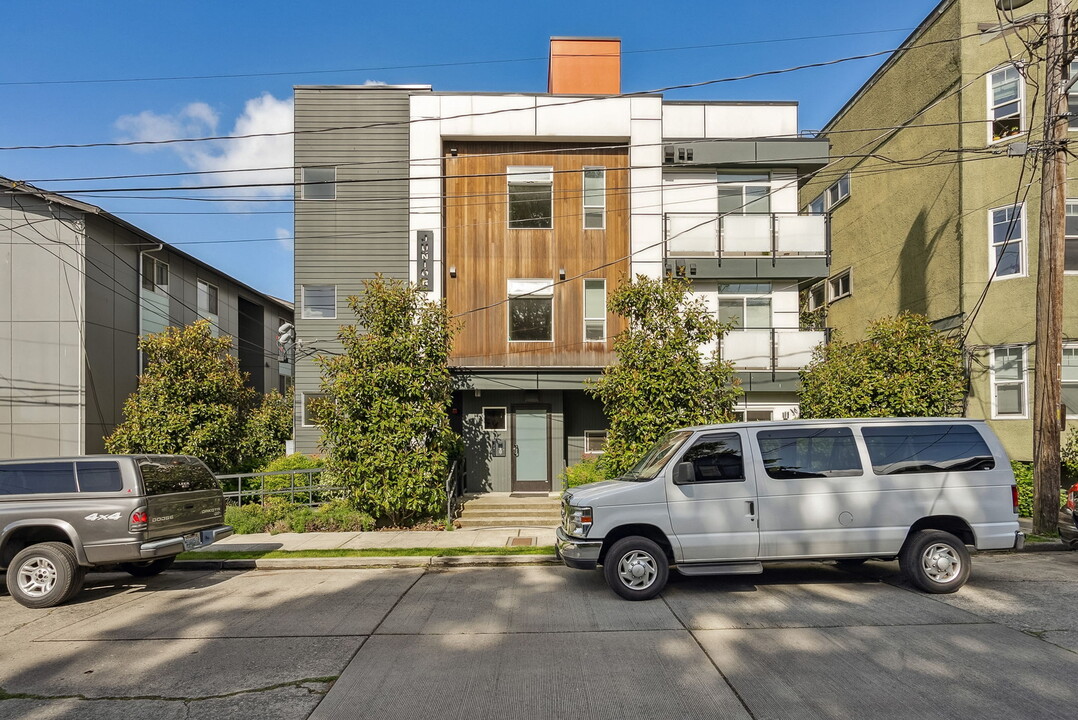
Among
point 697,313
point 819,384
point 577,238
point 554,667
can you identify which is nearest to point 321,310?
point 577,238

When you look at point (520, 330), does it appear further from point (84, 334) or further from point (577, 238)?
point (84, 334)

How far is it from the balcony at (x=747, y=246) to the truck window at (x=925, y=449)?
888 centimetres

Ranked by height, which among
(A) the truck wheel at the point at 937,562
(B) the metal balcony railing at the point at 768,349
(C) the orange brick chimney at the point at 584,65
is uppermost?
(C) the orange brick chimney at the point at 584,65

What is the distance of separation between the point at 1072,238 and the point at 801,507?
11926 millimetres

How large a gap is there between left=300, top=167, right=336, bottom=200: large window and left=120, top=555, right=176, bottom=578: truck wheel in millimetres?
10265

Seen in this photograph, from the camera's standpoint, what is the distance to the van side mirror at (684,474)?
795cm

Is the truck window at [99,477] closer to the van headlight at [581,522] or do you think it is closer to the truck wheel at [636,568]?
the van headlight at [581,522]

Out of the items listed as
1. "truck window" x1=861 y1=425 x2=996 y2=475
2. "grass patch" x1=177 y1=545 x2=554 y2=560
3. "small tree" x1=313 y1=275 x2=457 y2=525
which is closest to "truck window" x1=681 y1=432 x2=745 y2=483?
"truck window" x1=861 y1=425 x2=996 y2=475

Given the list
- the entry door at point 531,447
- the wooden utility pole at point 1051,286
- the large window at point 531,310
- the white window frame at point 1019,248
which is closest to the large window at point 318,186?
the large window at point 531,310

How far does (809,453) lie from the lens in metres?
8.27

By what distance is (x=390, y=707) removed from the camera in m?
4.91

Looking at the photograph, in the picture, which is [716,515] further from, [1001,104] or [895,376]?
[1001,104]

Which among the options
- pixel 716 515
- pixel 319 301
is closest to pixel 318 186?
pixel 319 301

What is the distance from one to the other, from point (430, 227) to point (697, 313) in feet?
24.9
